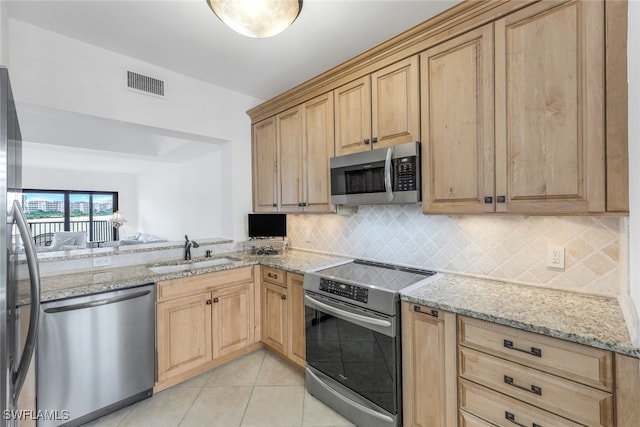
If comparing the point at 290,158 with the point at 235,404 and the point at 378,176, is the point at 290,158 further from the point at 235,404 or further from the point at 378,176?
the point at 235,404

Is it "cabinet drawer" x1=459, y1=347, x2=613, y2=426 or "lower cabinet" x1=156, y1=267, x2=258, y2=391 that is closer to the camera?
"cabinet drawer" x1=459, y1=347, x2=613, y2=426

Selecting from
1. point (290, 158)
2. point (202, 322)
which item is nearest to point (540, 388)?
point (202, 322)

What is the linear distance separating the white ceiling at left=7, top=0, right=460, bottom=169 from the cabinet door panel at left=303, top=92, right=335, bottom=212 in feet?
1.31

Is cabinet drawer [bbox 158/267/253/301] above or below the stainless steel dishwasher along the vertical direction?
above

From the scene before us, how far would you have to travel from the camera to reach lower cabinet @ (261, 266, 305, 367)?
2322 mm

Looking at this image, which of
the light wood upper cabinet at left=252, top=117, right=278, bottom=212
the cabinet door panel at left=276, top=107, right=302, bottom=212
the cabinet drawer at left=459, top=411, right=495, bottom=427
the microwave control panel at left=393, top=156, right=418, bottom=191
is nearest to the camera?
the cabinet drawer at left=459, top=411, right=495, bottom=427

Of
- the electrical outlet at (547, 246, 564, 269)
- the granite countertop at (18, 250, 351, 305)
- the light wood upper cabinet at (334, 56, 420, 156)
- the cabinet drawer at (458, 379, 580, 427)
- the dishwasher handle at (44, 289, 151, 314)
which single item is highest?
the light wood upper cabinet at (334, 56, 420, 156)

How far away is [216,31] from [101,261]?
210 centimetres

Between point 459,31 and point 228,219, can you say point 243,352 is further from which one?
point 459,31

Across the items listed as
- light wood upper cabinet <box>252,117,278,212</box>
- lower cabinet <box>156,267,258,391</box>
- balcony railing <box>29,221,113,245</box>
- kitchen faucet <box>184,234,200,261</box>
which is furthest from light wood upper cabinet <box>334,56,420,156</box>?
balcony railing <box>29,221,113,245</box>

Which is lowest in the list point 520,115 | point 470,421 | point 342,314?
point 470,421

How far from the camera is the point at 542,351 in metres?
1.18

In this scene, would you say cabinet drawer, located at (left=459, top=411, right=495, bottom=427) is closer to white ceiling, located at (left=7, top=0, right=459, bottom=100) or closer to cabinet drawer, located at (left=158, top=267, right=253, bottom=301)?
cabinet drawer, located at (left=158, top=267, right=253, bottom=301)

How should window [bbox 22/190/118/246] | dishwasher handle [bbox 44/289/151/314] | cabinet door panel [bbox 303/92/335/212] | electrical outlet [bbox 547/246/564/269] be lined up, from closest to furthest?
electrical outlet [bbox 547/246/564/269] → dishwasher handle [bbox 44/289/151/314] → cabinet door panel [bbox 303/92/335/212] → window [bbox 22/190/118/246]
